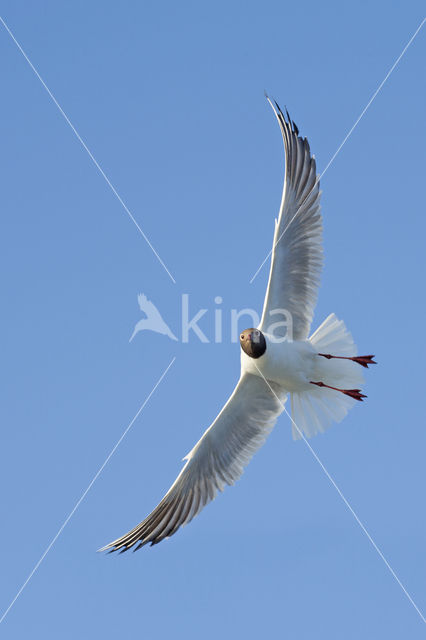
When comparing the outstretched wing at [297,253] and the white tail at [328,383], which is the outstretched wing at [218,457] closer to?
the white tail at [328,383]

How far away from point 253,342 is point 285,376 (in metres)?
0.55

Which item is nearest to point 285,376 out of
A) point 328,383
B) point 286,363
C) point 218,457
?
point 286,363

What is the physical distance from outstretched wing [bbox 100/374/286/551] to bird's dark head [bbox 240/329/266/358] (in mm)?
456

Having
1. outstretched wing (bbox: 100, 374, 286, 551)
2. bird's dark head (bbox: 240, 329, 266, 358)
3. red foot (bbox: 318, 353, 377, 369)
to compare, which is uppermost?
red foot (bbox: 318, 353, 377, 369)

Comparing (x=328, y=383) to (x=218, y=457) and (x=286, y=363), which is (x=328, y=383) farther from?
(x=218, y=457)

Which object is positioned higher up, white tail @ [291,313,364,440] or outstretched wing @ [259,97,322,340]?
outstretched wing @ [259,97,322,340]

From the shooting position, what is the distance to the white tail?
1027 centimetres

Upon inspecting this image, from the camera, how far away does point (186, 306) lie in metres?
12.8

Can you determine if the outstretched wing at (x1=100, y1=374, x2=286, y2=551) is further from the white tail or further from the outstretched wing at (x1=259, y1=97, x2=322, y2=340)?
the outstretched wing at (x1=259, y1=97, x2=322, y2=340)

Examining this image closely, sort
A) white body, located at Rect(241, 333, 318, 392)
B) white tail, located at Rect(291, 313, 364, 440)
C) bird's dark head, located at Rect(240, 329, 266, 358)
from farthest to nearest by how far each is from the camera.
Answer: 1. white tail, located at Rect(291, 313, 364, 440)
2. white body, located at Rect(241, 333, 318, 392)
3. bird's dark head, located at Rect(240, 329, 266, 358)

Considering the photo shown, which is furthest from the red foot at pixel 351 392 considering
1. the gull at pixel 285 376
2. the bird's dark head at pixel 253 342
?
the bird's dark head at pixel 253 342

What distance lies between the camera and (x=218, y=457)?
10.5 meters

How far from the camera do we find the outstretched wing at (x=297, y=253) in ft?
33.0

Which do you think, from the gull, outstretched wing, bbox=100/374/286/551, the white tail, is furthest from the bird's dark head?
the white tail
